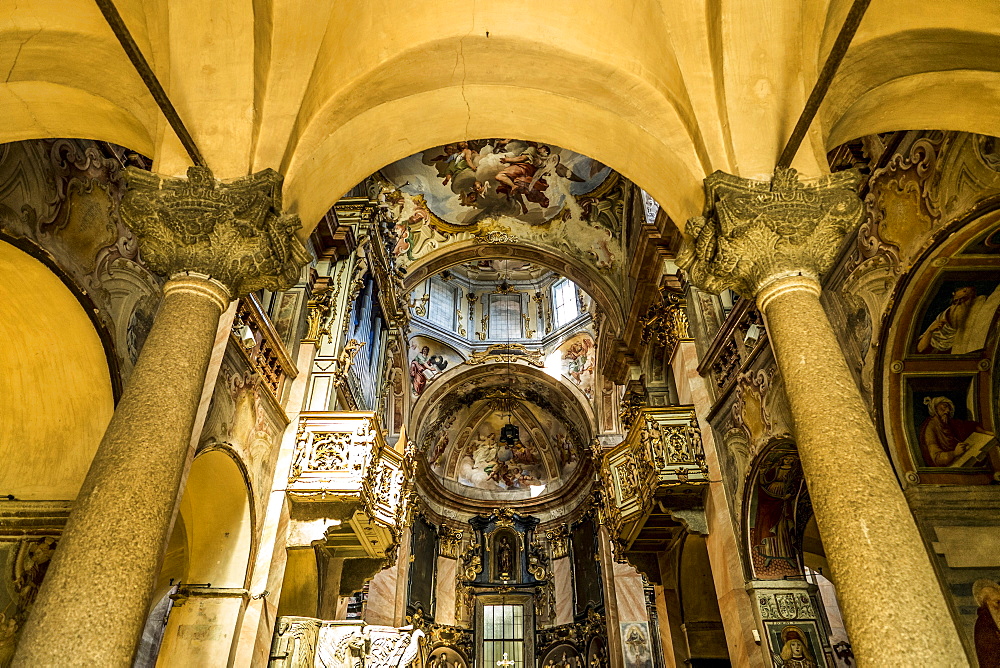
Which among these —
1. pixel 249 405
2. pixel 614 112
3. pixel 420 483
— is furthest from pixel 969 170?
pixel 420 483

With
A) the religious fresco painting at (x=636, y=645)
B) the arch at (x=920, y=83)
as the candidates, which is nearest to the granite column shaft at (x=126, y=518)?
the arch at (x=920, y=83)

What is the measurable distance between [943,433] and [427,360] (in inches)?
622

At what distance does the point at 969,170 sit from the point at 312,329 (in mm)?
8410

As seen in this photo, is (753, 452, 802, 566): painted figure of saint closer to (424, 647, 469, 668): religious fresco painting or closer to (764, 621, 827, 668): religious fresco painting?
(764, 621, 827, 668): religious fresco painting

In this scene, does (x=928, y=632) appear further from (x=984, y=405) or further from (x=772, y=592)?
(x=772, y=592)

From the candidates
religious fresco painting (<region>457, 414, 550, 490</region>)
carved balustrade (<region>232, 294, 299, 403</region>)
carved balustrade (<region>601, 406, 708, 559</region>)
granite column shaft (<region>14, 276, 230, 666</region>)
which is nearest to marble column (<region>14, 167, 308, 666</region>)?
granite column shaft (<region>14, 276, 230, 666</region>)

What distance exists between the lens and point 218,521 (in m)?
8.12

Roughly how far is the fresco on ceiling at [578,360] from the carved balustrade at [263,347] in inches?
472

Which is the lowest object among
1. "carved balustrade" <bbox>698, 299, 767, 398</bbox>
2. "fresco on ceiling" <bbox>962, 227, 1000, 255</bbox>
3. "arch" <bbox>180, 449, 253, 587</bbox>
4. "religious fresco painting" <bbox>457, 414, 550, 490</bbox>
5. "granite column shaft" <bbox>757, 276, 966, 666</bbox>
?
"granite column shaft" <bbox>757, 276, 966, 666</bbox>

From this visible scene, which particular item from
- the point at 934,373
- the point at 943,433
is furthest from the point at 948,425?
the point at 934,373

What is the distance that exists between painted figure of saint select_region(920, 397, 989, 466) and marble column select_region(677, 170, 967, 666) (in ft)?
8.65

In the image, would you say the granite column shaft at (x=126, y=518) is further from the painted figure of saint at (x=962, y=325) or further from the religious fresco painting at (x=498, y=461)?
the religious fresco painting at (x=498, y=461)

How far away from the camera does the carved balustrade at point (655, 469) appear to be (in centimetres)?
965

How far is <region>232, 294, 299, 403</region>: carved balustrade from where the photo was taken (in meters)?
8.13
